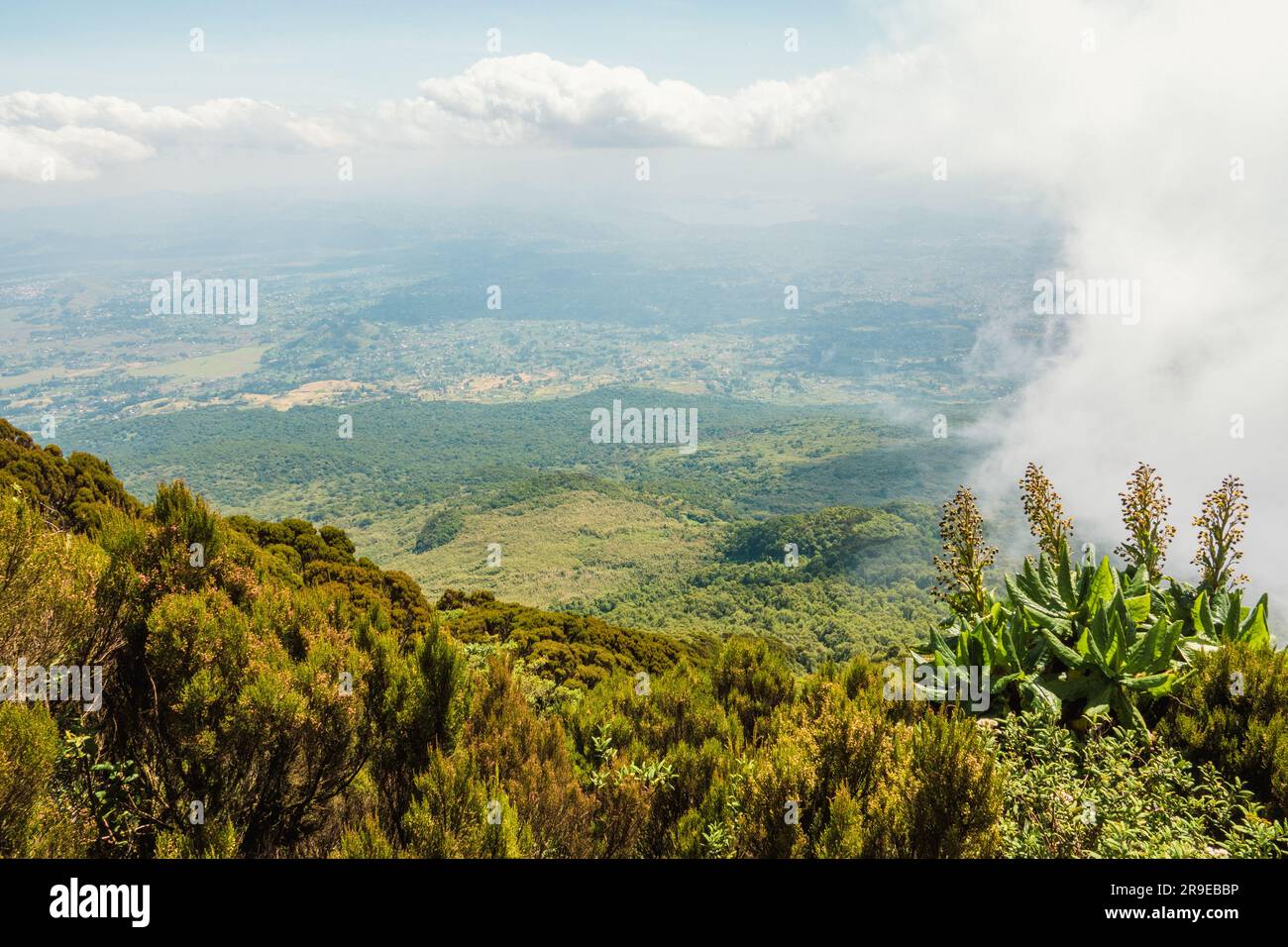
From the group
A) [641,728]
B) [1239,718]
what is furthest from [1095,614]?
[641,728]

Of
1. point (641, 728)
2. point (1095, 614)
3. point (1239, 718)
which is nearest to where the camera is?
point (1239, 718)

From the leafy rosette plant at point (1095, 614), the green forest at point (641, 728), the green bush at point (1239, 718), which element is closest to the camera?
the green forest at point (641, 728)

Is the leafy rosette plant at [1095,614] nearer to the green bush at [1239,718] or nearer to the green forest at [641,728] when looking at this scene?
the green forest at [641,728]

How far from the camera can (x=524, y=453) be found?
139 metres

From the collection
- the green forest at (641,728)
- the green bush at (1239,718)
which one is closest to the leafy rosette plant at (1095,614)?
the green forest at (641,728)

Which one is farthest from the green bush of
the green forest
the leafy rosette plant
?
the leafy rosette plant

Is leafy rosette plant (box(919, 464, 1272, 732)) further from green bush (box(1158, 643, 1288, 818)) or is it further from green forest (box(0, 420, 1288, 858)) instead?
green bush (box(1158, 643, 1288, 818))

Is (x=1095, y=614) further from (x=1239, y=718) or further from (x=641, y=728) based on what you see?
(x=641, y=728)

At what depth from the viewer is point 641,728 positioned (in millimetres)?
5004

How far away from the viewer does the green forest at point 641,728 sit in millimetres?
3016

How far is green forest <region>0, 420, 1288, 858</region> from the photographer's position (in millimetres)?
3016
